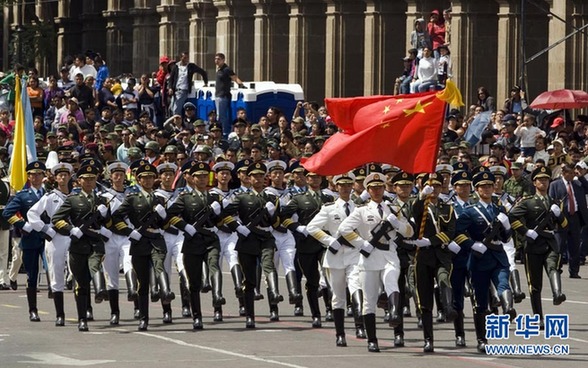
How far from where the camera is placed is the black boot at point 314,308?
23922 mm

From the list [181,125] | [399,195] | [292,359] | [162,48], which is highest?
[162,48]

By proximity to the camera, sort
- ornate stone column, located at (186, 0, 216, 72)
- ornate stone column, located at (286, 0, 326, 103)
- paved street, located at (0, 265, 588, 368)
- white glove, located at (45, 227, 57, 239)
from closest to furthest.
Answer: paved street, located at (0, 265, 588, 368)
white glove, located at (45, 227, 57, 239)
ornate stone column, located at (286, 0, 326, 103)
ornate stone column, located at (186, 0, 216, 72)

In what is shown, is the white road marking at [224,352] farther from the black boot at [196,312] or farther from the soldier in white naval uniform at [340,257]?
the soldier in white naval uniform at [340,257]

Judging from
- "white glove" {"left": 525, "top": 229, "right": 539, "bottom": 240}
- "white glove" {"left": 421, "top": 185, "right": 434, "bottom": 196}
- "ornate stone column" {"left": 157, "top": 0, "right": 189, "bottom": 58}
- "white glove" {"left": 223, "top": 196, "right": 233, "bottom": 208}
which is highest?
"ornate stone column" {"left": 157, "top": 0, "right": 189, "bottom": 58}

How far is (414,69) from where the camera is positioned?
38.3 meters

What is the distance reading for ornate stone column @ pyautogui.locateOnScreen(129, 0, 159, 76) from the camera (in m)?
62.8

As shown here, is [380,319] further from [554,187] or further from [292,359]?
[554,187]

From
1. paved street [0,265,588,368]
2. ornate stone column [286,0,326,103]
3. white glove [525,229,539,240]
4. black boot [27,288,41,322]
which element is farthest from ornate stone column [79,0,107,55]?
white glove [525,229,539,240]

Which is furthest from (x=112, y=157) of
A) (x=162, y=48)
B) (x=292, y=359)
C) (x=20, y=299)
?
(x=162, y=48)

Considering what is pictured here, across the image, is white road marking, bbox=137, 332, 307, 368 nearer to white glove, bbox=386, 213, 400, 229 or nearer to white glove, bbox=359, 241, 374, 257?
white glove, bbox=359, 241, 374, 257

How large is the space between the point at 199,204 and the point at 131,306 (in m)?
2.70

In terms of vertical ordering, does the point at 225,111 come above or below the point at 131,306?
above

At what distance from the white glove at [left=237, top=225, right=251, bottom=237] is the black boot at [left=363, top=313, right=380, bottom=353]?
10.5 feet

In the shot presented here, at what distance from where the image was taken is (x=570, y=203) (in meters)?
31.7
